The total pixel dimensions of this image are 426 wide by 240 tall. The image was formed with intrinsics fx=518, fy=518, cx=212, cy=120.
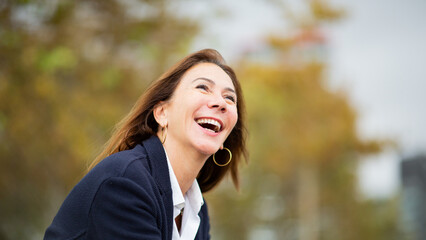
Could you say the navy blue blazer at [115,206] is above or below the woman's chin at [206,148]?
below

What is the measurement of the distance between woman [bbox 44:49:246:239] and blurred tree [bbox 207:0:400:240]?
15.4 metres

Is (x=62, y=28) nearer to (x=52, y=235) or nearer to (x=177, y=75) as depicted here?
(x=177, y=75)

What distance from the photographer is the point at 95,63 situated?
9.46 m

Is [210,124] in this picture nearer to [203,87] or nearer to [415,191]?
[203,87]

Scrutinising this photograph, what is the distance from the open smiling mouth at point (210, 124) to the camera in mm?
2510

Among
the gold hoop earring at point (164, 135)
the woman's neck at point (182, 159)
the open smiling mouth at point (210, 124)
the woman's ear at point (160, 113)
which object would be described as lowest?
the woman's neck at point (182, 159)

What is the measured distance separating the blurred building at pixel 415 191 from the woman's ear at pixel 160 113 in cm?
1104

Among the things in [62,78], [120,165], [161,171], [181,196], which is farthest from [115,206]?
[62,78]

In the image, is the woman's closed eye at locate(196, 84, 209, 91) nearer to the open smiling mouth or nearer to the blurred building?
the open smiling mouth

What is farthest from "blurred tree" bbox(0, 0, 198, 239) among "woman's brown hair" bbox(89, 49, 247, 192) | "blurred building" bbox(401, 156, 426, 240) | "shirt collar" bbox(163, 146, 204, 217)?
"blurred building" bbox(401, 156, 426, 240)

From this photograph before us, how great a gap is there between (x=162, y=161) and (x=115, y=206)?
1.33 feet

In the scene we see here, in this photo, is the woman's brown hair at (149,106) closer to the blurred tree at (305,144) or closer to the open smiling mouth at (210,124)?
the open smiling mouth at (210,124)

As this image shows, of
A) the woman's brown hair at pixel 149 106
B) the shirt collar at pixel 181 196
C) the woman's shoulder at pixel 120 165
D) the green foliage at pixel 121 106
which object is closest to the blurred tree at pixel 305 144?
the green foliage at pixel 121 106

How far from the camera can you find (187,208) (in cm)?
267
